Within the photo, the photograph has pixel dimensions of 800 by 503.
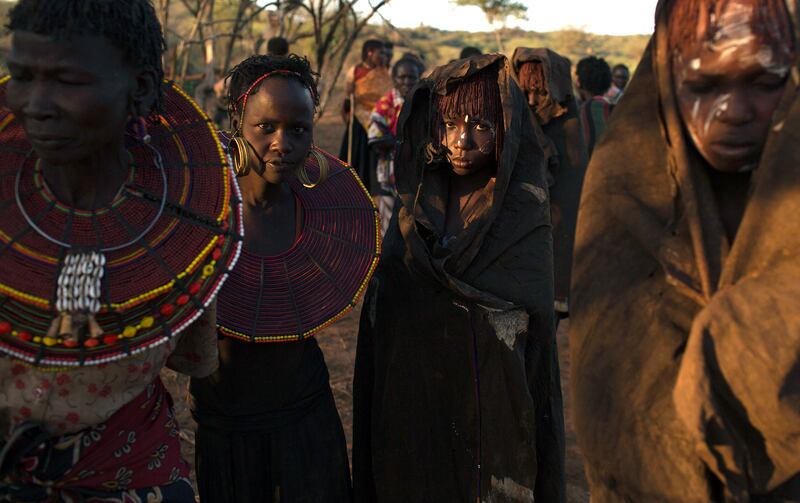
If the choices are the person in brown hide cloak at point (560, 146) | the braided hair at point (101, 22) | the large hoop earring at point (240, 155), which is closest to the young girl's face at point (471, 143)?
the large hoop earring at point (240, 155)

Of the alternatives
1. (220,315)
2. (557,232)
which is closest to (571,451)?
(557,232)

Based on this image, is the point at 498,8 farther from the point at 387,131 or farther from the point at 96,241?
the point at 96,241

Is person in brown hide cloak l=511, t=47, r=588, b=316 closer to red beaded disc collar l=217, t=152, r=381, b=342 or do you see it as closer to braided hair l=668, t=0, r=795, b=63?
red beaded disc collar l=217, t=152, r=381, b=342

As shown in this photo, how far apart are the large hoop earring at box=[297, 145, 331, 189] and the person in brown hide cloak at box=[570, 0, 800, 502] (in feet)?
4.22

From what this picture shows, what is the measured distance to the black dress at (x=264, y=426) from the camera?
94.1 inches

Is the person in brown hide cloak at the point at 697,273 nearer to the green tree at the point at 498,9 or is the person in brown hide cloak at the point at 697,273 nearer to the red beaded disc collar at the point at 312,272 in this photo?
the red beaded disc collar at the point at 312,272

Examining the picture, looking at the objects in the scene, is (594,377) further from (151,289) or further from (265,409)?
(265,409)

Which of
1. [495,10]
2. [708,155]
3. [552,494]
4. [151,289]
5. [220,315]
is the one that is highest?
[495,10]

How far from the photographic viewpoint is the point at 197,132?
1.79m

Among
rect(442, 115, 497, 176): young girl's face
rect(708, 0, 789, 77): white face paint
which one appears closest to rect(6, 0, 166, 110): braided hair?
rect(708, 0, 789, 77): white face paint

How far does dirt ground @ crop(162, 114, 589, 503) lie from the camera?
13.8 feet

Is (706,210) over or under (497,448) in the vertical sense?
over

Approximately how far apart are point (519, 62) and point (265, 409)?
3.58 meters

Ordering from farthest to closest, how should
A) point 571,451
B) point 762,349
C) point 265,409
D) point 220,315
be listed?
point 571,451 < point 265,409 < point 220,315 < point 762,349
